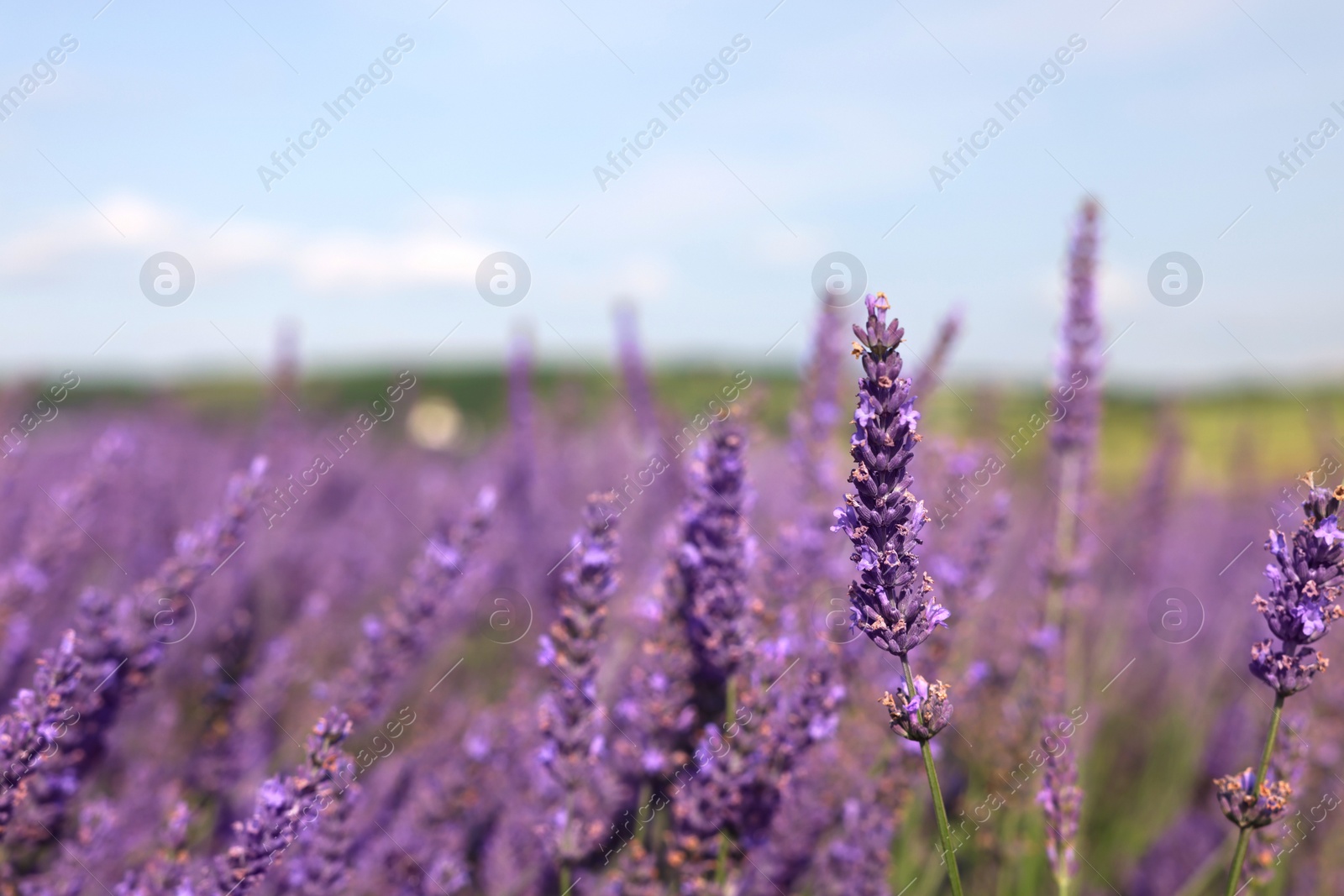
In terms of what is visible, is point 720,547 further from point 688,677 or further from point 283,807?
point 283,807

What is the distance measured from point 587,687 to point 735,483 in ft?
1.95

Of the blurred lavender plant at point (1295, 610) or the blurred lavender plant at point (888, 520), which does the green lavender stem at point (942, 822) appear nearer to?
the blurred lavender plant at point (888, 520)

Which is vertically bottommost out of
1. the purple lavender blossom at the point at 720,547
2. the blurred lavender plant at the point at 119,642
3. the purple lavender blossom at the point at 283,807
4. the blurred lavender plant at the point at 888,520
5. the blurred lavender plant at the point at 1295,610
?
the blurred lavender plant at the point at 119,642

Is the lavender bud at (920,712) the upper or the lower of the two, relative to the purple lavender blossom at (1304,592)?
lower

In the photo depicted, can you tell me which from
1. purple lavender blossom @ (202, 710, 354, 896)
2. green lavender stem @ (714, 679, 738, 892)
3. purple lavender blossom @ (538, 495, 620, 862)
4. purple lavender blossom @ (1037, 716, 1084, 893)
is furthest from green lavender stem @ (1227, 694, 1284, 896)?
purple lavender blossom @ (202, 710, 354, 896)

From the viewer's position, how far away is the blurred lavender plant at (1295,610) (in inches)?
58.5

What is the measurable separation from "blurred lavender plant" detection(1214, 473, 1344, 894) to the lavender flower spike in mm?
567

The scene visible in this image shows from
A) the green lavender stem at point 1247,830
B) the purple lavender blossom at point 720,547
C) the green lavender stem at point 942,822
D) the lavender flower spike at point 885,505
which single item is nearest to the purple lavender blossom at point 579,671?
the purple lavender blossom at point 720,547

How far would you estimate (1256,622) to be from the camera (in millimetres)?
4914

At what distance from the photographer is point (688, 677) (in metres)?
2.36

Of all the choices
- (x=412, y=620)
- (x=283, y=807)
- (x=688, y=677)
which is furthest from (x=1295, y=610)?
(x=412, y=620)

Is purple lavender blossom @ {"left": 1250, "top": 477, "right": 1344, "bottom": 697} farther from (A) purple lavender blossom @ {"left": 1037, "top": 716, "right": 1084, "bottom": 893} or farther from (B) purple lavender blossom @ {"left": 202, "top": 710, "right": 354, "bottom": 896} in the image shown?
(B) purple lavender blossom @ {"left": 202, "top": 710, "right": 354, "bottom": 896}

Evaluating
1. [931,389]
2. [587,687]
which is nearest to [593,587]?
[587,687]

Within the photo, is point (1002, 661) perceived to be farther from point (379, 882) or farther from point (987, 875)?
point (379, 882)
